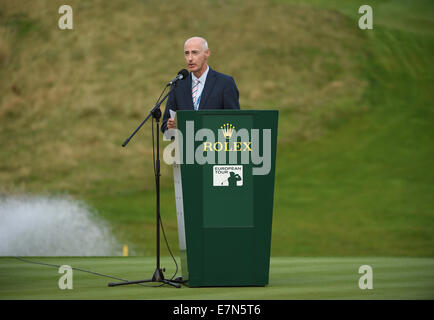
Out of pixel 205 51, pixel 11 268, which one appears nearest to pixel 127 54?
pixel 11 268

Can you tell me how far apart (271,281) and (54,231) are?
255 inches

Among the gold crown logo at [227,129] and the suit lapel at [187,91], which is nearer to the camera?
the gold crown logo at [227,129]

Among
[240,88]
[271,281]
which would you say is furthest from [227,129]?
[240,88]

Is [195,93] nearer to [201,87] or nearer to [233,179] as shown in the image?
[201,87]

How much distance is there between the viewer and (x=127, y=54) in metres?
11.9

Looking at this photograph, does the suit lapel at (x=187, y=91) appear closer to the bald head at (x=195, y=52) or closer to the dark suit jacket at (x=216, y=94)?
the dark suit jacket at (x=216, y=94)

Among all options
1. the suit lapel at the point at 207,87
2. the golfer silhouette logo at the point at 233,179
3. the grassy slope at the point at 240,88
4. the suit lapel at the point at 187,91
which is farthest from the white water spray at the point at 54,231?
the golfer silhouette logo at the point at 233,179

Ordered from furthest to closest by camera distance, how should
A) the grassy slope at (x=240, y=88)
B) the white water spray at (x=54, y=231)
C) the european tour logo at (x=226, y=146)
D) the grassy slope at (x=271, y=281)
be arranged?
1. the grassy slope at (x=240, y=88)
2. the white water spray at (x=54, y=231)
3. the european tour logo at (x=226, y=146)
4. the grassy slope at (x=271, y=281)

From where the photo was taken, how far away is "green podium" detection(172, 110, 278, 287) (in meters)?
3.54

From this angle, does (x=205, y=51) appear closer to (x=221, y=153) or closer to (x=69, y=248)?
(x=221, y=153)

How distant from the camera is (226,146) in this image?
3.54m

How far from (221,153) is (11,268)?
8.23ft

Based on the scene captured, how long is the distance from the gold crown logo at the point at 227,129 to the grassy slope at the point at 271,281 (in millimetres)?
882

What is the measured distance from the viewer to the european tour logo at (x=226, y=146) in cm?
353
